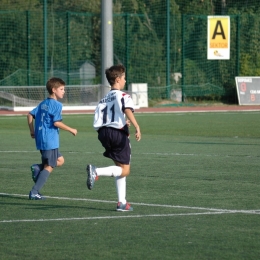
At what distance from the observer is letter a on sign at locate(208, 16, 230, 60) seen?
3874 cm

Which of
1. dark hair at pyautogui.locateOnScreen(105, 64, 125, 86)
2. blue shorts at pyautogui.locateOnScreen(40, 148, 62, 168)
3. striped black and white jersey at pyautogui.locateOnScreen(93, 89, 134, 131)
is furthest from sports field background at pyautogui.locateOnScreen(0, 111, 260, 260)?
dark hair at pyautogui.locateOnScreen(105, 64, 125, 86)

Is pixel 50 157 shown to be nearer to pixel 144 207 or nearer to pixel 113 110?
pixel 113 110

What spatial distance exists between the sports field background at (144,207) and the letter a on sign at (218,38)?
2048cm

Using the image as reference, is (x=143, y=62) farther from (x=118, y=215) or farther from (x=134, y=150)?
(x=118, y=215)

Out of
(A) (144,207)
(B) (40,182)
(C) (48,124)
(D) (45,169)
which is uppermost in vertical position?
(C) (48,124)

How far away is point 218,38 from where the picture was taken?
128ft

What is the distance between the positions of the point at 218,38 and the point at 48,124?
95.6 feet

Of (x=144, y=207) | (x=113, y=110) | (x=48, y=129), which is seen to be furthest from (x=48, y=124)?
(x=144, y=207)

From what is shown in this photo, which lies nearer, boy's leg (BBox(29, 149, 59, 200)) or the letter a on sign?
boy's leg (BBox(29, 149, 59, 200))

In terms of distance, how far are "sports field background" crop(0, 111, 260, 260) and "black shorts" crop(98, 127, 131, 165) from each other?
58 cm

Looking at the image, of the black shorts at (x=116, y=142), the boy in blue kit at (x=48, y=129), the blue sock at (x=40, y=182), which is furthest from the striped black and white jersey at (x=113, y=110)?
the blue sock at (x=40, y=182)

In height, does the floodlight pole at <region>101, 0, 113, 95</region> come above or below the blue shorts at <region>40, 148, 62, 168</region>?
above

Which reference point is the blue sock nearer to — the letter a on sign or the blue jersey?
the blue jersey

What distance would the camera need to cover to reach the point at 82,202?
10.1 meters
